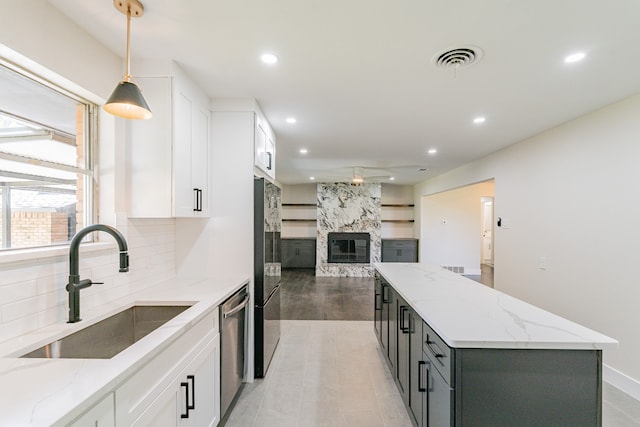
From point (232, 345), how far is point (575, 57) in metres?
3.04

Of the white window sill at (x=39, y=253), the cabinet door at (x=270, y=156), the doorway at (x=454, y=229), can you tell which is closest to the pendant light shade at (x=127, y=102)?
the white window sill at (x=39, y=253)

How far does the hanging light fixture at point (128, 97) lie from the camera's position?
52.8 inches

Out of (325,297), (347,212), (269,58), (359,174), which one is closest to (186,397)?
(269,58)

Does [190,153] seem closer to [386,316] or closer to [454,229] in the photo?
[386,316]

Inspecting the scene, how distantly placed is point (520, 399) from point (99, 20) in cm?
282

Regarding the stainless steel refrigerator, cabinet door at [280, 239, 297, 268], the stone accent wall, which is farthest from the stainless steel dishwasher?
cabinet door at [280, 239, 297, 268]

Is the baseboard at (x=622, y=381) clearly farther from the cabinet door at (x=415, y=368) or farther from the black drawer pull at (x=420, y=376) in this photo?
the black drawer pull at (x=420, y=376)

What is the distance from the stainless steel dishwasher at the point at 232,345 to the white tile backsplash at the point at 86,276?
67cm

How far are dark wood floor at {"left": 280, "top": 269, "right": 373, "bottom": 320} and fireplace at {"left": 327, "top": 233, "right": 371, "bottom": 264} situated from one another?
0.60 metres

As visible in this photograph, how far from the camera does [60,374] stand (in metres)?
0.99

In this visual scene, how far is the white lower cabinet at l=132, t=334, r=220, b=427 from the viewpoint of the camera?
4.15 ft

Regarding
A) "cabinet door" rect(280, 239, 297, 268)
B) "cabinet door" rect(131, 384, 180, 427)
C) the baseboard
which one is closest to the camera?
"cabinet door" rect(131, 384, 180, 427)

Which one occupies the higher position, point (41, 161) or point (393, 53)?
point (393, 53)

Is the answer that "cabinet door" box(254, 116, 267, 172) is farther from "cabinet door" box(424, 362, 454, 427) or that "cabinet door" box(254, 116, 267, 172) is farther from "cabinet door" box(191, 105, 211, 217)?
"cabinet door" box(424, 362, 454, 427)
